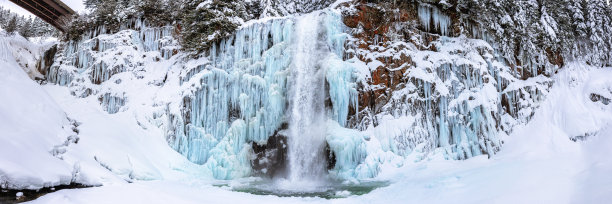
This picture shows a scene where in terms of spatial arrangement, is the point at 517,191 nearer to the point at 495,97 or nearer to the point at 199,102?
the point at 495,97

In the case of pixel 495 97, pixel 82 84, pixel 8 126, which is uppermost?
pixel 82 84

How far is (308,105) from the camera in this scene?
11.8 metres

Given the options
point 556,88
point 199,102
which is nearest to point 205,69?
point 199,102

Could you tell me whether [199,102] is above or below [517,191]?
above

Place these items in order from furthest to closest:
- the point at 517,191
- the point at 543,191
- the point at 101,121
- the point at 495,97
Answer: the point at 495,97 → the point at 101,121 → the point at 517,191 → the point at 543,191

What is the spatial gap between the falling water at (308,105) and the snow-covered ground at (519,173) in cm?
243

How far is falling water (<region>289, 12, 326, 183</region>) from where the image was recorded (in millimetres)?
11320

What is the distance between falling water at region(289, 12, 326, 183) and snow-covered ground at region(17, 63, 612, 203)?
2.43 meters

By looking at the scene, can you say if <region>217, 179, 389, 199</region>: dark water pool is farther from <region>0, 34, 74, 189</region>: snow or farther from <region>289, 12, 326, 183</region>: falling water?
<region>0, 34, 74, 189</region>: snow

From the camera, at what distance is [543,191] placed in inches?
167

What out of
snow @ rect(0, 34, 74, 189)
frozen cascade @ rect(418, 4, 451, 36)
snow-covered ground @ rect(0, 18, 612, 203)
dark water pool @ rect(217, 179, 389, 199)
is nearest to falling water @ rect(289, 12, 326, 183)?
dark water pool @ rect(217, 179, 389, 199)

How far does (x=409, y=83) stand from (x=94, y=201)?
9.53 meters

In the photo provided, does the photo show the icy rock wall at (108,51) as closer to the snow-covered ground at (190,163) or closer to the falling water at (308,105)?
the snow-covered ground at (190,163)

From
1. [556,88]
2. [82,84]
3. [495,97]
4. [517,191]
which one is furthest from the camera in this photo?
[82,84]
